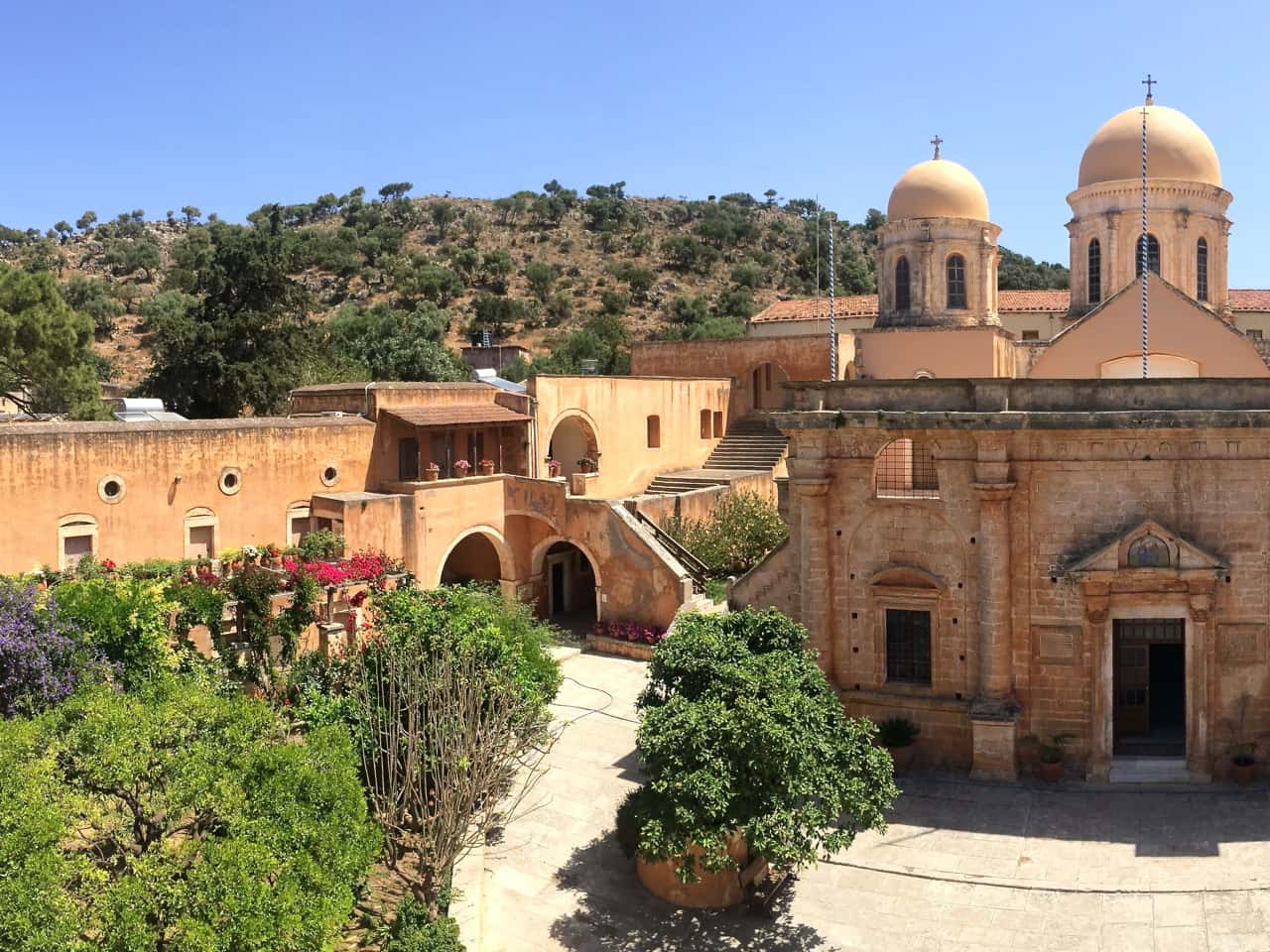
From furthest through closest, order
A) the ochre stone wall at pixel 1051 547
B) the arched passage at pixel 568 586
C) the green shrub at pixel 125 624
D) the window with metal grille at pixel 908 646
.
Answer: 1. the arched passage at pixel 568 586
2. the window with metal grille at pixel 908 646
3. the ochre stone wall at pixel 1051 547
4. the green shrub at pixel 125 624

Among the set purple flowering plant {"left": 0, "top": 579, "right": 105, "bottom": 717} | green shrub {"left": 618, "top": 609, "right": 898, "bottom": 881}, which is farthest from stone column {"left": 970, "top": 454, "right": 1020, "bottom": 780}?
purple flowering plant {"left": 0, "top": 579, "right": 105, "bottom": 717}

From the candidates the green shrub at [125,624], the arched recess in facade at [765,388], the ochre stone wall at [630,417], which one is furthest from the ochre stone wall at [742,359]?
the green shrub at [125,624]

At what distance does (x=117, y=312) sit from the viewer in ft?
207

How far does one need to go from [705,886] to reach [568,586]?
1666 cm

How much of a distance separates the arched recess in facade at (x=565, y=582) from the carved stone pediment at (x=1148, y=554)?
14.5 meters

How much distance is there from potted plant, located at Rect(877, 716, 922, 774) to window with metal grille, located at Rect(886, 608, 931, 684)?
2.67 feet

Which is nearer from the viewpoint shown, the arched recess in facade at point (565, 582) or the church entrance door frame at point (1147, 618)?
the church entrance door frame at point (1147, 618)

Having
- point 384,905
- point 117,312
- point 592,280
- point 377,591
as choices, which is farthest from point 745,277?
point 384,905

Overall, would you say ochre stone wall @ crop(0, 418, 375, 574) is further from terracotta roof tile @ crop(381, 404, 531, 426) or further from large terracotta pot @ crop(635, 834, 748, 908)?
large terracotta pot @ crop(635, 834, 748, 908)

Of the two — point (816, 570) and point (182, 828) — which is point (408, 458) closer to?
point (816, 570)

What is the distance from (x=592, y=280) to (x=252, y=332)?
39.9 metres

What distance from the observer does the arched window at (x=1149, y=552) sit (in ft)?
49.8

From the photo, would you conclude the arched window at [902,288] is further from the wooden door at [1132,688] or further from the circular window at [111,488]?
the circular window at [111,488]

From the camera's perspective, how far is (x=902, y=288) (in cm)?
3133
